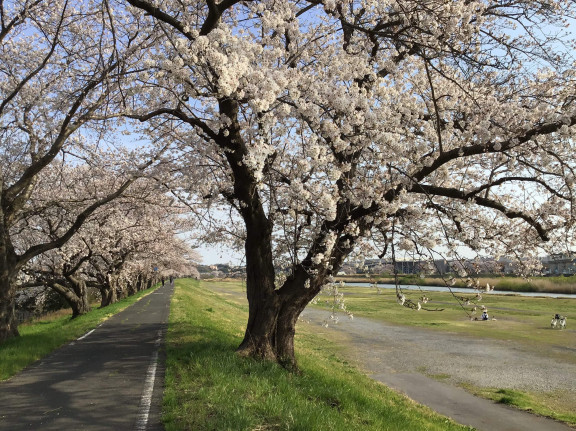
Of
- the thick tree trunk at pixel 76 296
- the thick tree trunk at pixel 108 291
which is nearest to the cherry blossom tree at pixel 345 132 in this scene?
the thick tree trunk at pixel 76 296

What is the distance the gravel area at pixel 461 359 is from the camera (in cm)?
1533

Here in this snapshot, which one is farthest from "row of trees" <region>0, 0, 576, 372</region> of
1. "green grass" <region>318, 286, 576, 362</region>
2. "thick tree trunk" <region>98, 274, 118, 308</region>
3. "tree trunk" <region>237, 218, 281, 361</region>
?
"thick tree trunk" <region>98, 274, 118, 308</region>

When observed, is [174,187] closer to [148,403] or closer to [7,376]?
[7,376]

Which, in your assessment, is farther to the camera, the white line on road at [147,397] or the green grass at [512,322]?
the green grass at [512,322]

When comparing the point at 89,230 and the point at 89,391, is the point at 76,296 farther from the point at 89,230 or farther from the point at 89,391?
the point at 89,391

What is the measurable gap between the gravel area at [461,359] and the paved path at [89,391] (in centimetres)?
988

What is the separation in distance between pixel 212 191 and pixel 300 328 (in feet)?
56.9

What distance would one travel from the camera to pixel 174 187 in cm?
1356

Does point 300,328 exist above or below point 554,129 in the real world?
below

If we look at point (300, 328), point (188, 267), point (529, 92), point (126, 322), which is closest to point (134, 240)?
point (126, 322)

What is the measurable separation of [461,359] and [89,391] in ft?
54.0

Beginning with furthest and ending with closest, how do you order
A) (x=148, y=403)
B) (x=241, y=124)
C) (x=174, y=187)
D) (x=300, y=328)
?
(x=300, y=328) < (x=174, y=187) < (x=241, y=124) < (x=148, y=403)

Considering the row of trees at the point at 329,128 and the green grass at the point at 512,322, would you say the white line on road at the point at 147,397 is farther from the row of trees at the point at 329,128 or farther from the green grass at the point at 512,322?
the green grass at the point at 512,322

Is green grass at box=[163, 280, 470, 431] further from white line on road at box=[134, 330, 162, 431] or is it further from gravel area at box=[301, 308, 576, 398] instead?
gravel area at box=[301, 308, 576, 398]
